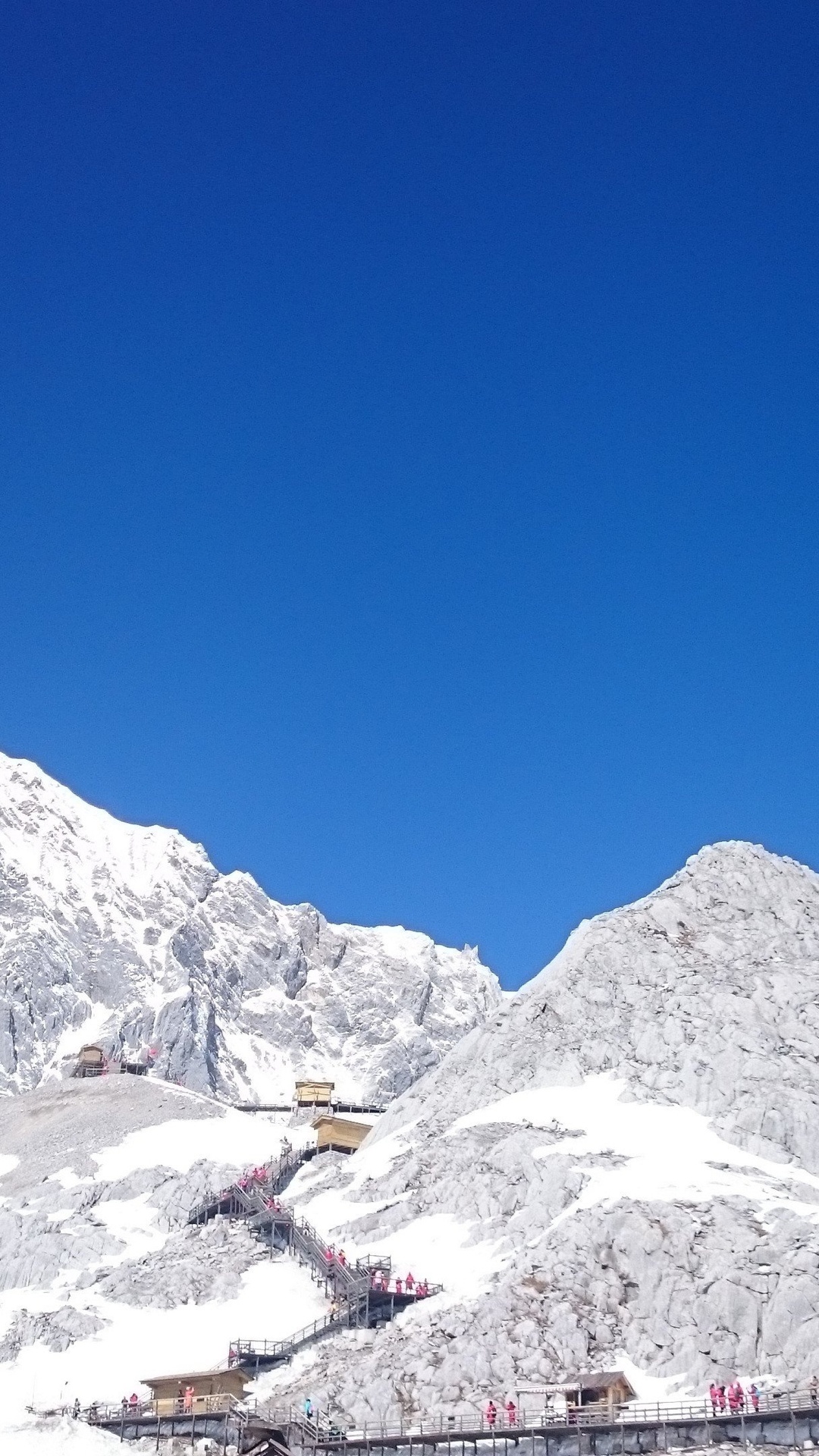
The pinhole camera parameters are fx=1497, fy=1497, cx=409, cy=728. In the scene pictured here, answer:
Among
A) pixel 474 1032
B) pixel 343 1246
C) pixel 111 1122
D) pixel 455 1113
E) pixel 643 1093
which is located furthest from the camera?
pixel 111 1122

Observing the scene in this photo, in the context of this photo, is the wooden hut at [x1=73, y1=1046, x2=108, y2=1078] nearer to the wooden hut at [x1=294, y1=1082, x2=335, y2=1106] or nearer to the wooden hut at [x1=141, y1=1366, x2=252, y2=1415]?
the wooden hut at [x1=294, y1=1082, x2=335, y2=1106]

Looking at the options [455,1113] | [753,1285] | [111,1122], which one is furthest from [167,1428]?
[111,1122]

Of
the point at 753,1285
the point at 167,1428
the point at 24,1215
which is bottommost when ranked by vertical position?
the point at 167,1428

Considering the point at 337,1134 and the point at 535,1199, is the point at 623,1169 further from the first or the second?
the point at 337,1134

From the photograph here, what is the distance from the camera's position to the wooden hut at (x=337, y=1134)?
117 meters

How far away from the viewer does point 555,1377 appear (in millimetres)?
71250

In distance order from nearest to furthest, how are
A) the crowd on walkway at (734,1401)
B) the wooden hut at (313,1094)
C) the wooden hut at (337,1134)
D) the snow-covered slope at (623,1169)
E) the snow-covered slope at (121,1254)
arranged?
1. the crowd on walkway at (734,1401)
2. the snow-covered slope at (623,1169)
3. the snow-covered slope at (121,1254)
4. the wooden hut at (337,1134)
5. the wooden hut at (313,1094)

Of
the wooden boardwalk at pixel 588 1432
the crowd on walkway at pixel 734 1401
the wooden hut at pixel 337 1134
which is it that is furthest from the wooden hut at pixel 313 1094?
the crowd on walkway at pixel 734 1401

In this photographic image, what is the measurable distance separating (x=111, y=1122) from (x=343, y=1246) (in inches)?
1713

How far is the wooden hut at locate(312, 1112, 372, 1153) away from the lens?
384 ft

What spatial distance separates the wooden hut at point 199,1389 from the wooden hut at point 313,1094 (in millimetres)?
65271

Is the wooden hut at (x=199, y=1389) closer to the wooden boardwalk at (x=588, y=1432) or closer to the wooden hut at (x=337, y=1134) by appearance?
the wooden boardwalk at (x=588, y=1432)

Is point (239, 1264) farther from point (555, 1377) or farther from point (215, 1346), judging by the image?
point (555, 1377)

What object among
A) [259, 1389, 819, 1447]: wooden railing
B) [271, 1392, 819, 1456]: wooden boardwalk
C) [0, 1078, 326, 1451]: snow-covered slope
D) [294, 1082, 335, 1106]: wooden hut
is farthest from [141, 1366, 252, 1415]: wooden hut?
[294, 1082, 335, 1106]: wooden hut
